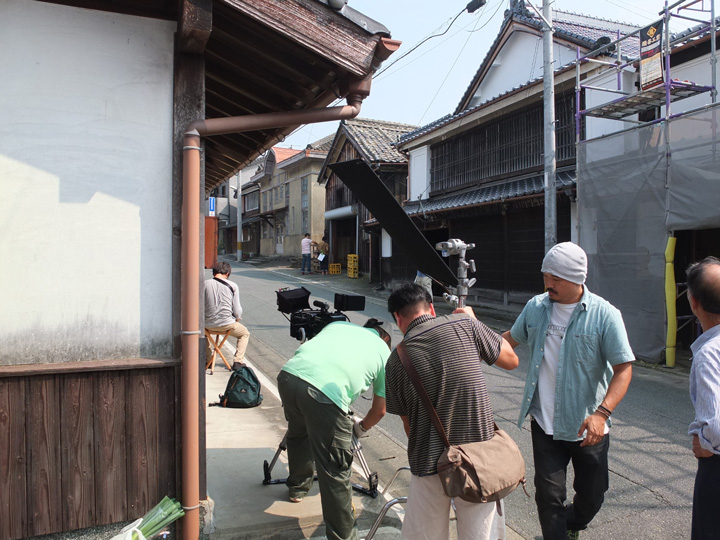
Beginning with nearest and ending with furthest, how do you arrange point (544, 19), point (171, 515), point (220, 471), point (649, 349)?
point (171, 515) < point (220, 471) < point (649, 349) < point (544, 19)

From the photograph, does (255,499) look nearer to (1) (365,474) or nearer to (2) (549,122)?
(1) (365,474)

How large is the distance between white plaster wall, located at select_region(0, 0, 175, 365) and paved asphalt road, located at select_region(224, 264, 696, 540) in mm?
2090

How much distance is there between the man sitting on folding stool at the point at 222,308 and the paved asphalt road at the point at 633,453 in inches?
30.0

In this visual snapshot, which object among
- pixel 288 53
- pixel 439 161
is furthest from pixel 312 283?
pixel 288 53

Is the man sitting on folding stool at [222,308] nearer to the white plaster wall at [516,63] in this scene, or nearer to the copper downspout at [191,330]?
the copper downspout at [191,330]

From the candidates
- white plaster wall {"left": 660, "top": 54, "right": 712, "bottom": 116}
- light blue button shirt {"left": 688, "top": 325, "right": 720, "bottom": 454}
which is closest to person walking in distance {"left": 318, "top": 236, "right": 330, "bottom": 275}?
white plaster wall {"left": 660, "top": 54, "right": 712, "bottom": 116}

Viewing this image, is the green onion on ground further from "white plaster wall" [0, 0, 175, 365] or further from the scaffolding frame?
the scaffolding frame

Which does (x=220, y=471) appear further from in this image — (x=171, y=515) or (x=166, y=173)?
(x=166, y=173)

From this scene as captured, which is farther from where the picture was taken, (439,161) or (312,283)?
(312,283)

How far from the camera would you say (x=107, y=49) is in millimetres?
3197

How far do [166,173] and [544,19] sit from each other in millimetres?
9635

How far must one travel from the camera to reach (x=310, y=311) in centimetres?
455

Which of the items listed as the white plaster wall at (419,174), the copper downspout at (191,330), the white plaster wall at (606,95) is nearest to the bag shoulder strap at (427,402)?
the copper downspout at (191,330)

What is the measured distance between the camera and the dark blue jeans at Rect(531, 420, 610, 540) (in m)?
3.04
